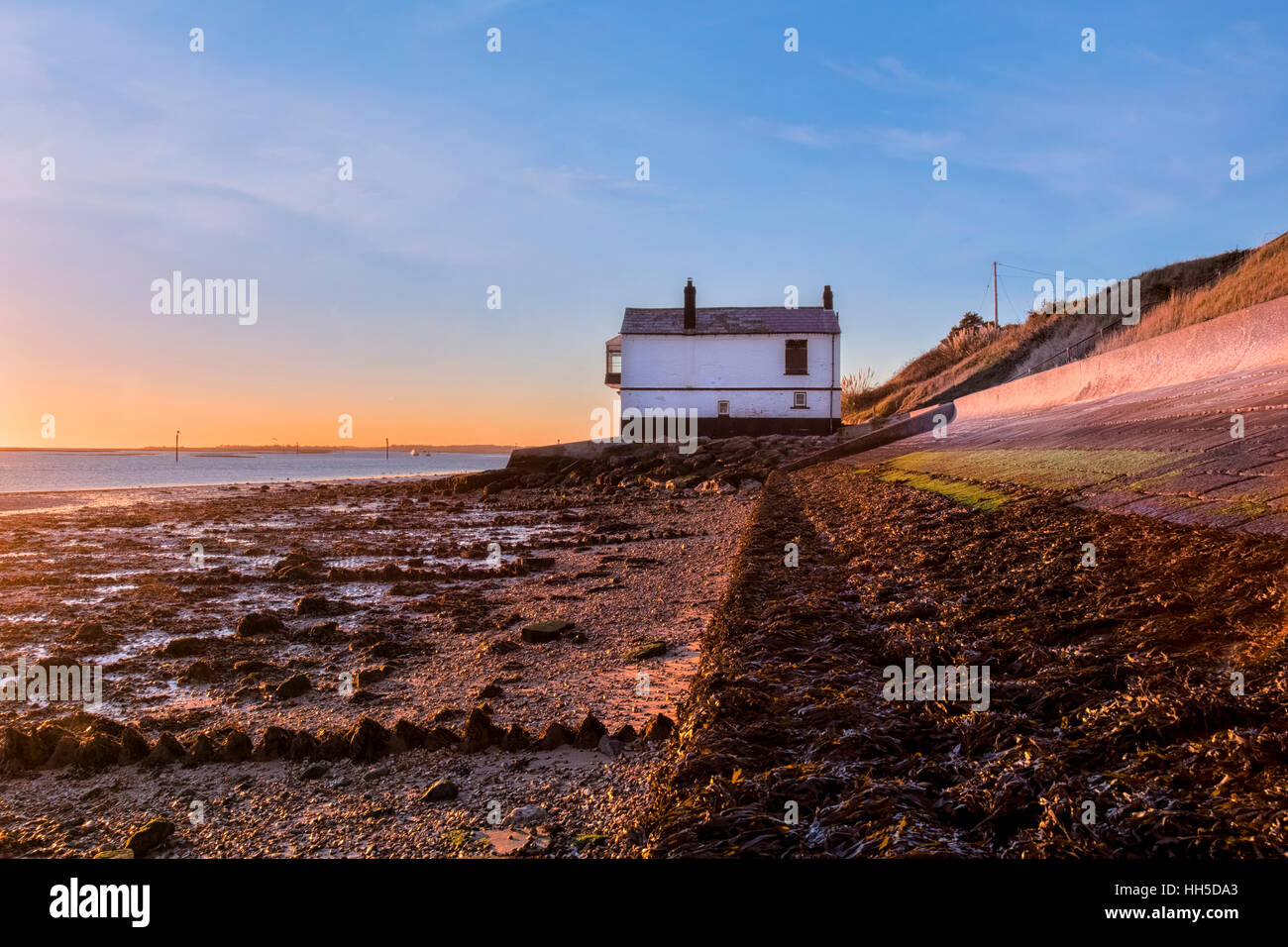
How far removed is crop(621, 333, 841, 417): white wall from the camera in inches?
1558

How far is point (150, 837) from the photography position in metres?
3.15

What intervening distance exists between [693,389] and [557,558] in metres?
28.8

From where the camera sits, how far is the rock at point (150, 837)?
3.08 m

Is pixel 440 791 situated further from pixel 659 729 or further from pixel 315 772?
pixel 659 729

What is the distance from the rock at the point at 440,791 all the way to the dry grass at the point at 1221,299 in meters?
17.6

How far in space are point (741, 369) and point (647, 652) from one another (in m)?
34.8

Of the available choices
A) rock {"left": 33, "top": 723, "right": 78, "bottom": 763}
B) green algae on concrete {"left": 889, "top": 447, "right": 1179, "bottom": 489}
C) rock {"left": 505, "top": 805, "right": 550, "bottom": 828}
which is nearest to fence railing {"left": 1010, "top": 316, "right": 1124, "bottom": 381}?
green algae on concrete {"left": 889, "top": 447, "right": 1179, "bottom": 489}

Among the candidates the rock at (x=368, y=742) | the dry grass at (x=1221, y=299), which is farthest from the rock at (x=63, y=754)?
the dry grass at (x=1221, y=299)

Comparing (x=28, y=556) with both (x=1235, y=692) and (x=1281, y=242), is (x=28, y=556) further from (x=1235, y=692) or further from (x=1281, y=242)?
(x=1281, y=242)

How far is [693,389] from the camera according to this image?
3984 cm

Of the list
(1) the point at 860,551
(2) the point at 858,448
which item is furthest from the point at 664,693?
(2) the point at 858,448

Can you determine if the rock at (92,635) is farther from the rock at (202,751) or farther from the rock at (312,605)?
the rock at (202,751)

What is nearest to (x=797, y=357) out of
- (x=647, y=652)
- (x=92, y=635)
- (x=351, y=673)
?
(x=647, y=652)

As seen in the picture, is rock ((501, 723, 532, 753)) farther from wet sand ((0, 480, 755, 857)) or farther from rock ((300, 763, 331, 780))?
rock ((300, 763, 331, 780))
